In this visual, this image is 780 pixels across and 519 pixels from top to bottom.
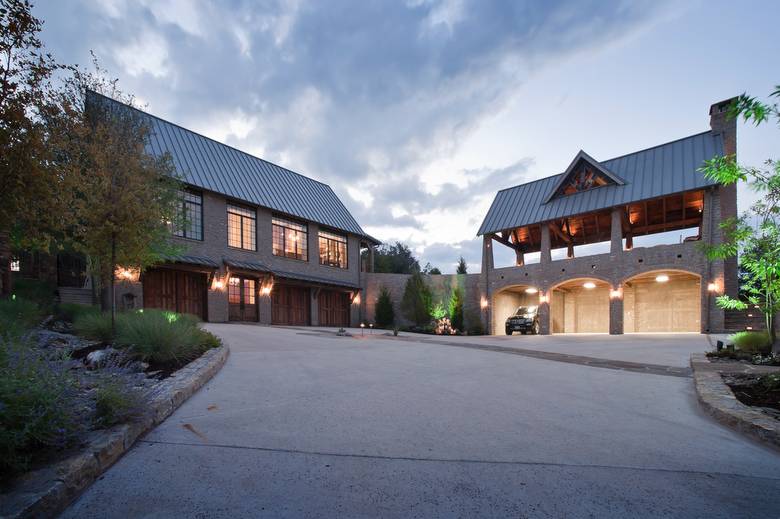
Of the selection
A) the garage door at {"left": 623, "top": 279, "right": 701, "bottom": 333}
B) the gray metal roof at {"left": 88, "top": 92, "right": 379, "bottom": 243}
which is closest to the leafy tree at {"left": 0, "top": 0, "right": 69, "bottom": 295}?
the gray metal roof at {"left": 88, "top": 92, "right": 379, "bottom": 243}

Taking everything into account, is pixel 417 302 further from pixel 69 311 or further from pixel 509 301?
pixel 69 311

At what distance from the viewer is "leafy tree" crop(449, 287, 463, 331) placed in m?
26.4

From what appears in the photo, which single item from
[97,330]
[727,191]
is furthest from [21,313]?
[727,191]

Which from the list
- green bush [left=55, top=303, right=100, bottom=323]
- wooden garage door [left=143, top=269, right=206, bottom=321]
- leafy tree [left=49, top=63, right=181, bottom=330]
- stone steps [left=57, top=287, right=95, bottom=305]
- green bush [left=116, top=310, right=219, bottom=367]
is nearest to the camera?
green bush [left=116, top=310, right=219, bottom=367]

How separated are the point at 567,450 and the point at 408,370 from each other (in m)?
4.33

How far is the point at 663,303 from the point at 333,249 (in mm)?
20757

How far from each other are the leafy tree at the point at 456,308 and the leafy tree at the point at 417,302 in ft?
4.94

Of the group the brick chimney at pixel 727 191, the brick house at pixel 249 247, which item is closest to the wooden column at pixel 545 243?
the brick chimney at pixel 727 191

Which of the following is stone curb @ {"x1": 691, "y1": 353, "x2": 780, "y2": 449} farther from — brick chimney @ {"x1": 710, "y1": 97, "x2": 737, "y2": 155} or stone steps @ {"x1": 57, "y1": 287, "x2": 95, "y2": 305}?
brick chimney @ {"x1": 710, "y1": 97, "x2": 737, "y2": 155}

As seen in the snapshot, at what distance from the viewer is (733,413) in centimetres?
434

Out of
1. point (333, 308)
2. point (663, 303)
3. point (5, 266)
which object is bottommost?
point (333, 308)

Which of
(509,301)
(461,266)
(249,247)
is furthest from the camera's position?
(461,266)

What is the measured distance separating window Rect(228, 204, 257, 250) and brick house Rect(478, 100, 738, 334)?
1438cm

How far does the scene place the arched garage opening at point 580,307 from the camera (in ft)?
84.9
